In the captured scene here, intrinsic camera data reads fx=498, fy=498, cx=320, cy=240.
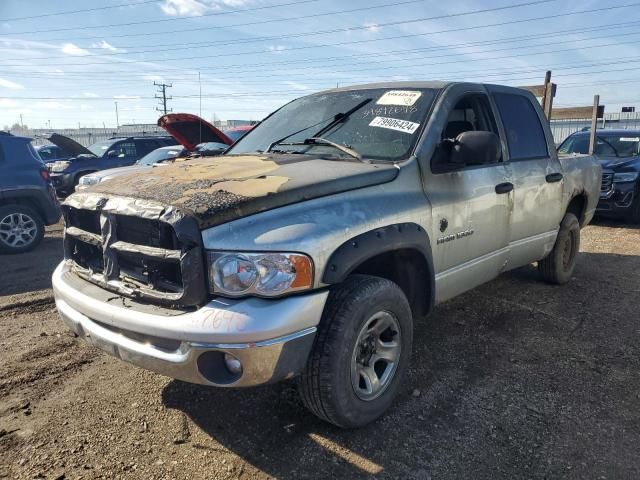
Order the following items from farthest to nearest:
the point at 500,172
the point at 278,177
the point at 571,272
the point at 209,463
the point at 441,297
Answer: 1. the point at 571,272
2. the point at 500,172
3. the point at 441,297
4. the point at 278,177
5. the point at 209,463

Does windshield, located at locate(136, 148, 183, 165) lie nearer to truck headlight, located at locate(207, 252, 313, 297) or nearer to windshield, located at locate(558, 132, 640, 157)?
windshield, located at locate(558, 132, 640, 157)

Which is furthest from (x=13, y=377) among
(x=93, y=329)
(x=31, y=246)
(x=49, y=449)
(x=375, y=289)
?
(x=31, y=246)

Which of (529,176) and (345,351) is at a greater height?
(529,176)

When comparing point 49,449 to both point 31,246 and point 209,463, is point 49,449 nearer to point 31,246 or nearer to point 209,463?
point 209,463

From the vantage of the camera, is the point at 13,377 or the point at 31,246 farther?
the point at 31,246

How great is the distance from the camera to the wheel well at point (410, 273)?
3065mm

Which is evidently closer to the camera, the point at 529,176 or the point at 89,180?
the point at 529,176

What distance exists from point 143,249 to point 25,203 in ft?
21.1

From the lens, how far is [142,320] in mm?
2363

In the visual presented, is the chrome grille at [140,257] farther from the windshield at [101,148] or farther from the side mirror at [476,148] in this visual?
the windshield at [101,148]

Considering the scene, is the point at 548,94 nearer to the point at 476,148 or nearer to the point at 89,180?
the point at 476,148

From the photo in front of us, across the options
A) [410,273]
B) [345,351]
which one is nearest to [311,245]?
[345,351]

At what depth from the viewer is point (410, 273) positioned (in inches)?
126

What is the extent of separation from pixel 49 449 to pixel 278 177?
1.89 meters
